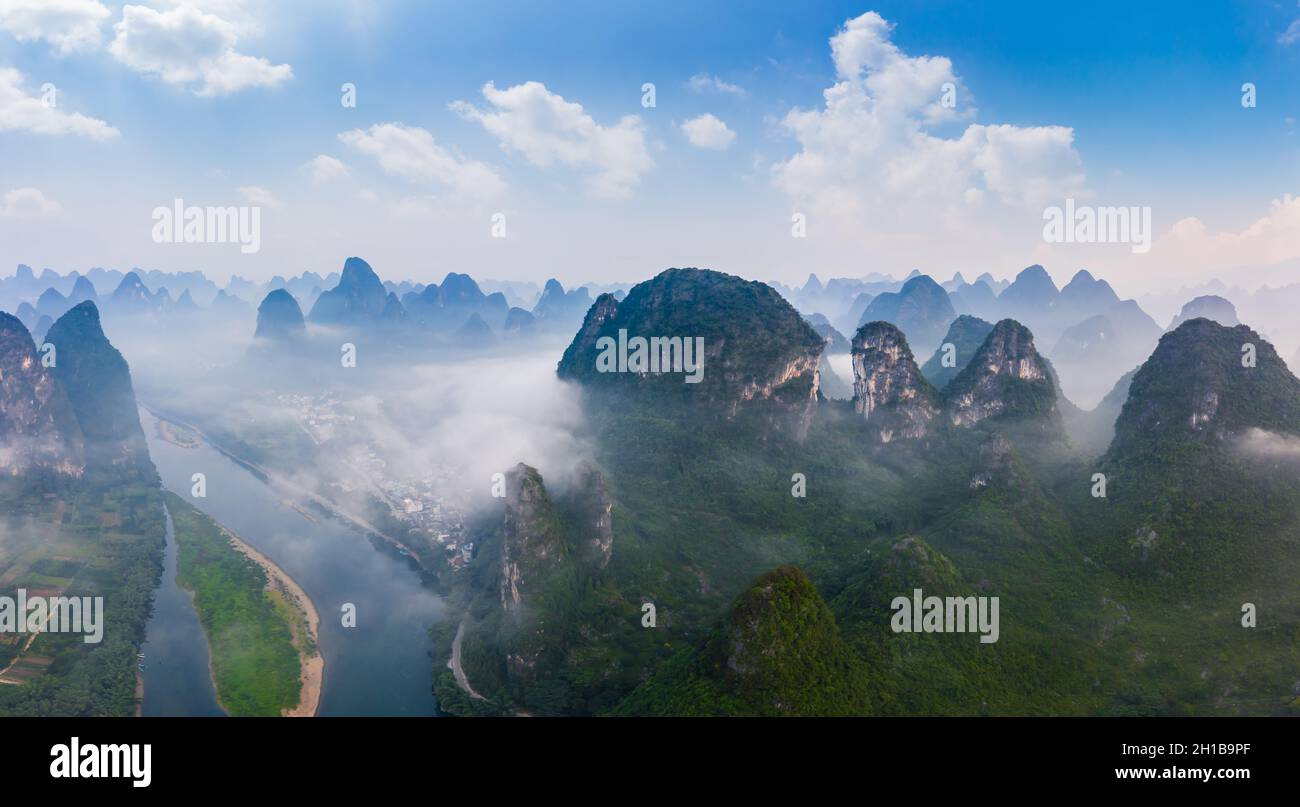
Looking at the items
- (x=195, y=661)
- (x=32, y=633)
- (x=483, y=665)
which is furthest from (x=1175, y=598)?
(x=32, y=633)

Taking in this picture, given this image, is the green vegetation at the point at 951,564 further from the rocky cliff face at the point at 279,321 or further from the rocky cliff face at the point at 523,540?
the rocky cliff face at the point at 279,321

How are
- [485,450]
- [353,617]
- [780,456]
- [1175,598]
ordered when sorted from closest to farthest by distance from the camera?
[1175,598]
[353,617]
[780,456]
[485,450]

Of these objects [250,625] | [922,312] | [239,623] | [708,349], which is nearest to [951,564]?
[708,349]

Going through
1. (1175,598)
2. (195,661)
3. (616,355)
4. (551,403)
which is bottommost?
(195,661)

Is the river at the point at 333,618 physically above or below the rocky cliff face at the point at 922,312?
below

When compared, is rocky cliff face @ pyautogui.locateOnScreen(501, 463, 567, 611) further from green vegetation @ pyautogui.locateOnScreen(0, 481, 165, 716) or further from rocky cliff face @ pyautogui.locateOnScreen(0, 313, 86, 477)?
rocky cliff face @ pyautogui.locateOnScreen(0, 313, 86, 477)

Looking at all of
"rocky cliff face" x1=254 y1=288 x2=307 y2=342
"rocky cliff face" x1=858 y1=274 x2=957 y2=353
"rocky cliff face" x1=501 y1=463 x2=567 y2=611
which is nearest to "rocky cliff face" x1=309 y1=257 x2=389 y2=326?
"rocky cliff face" x1=254 y1=288 x2=307 y2=342
